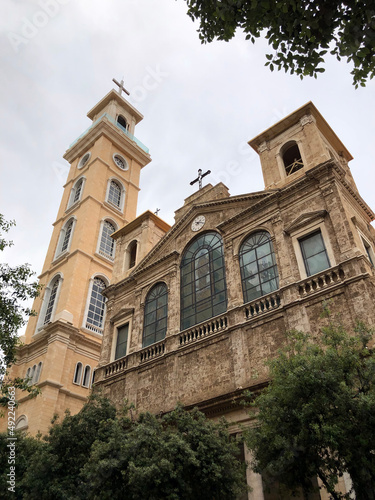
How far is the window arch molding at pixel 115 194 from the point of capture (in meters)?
34.0

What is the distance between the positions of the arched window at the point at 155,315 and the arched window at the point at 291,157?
717 centimetres

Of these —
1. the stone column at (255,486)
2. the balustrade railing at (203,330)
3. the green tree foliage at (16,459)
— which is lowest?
the stone column at (255,486)

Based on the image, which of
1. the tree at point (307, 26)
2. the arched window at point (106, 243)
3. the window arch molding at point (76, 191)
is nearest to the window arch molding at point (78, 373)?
the arched window at point (106, 243)

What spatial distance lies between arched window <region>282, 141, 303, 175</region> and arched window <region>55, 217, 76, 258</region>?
16.8 m

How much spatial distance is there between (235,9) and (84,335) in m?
21.2

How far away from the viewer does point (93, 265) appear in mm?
29281

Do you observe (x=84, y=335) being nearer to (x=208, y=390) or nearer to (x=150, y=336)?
(x=150, y=336)

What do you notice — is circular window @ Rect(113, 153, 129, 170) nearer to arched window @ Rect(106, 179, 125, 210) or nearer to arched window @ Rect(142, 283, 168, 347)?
arched window @ Rect(106, 179, 125, 210)

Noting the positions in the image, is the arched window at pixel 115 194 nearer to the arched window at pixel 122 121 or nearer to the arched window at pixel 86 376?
the arched window at pixel 122 121

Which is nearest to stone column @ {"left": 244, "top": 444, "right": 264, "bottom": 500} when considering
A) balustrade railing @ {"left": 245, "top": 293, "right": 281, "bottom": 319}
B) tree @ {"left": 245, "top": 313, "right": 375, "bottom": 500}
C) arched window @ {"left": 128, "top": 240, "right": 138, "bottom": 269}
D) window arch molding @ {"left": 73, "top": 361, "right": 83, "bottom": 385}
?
tree @ {"left": 245, "top": 313, "right": 375, "bottom": 500}

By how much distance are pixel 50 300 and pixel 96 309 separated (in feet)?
11.4

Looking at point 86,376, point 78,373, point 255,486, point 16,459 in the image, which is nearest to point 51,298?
point 78,373

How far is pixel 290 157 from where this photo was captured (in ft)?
63.9

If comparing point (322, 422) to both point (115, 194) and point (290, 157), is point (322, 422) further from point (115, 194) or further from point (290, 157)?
point (115, 194)
